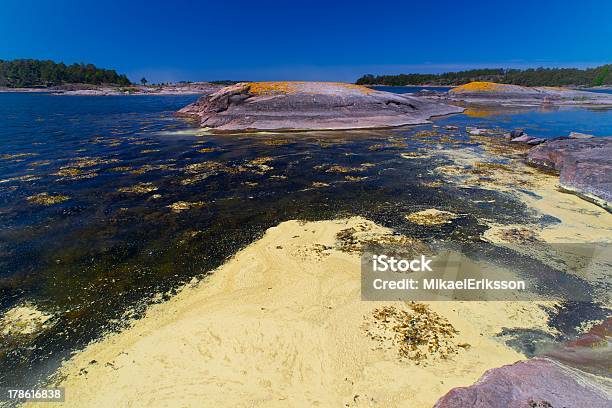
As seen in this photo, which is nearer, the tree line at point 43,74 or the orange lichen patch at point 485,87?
the orange lichen patch at point 485,87

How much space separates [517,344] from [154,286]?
7495 mm

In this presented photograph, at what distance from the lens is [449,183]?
1520cm

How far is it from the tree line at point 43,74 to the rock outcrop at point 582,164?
198113 mm

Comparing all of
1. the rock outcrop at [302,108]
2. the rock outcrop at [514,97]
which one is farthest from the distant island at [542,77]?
the rock outcrop at [302,108]

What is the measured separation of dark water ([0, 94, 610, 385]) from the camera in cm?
725

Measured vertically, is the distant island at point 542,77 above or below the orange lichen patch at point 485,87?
above

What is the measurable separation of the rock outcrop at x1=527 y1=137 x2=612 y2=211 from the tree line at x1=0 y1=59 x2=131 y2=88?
650ft

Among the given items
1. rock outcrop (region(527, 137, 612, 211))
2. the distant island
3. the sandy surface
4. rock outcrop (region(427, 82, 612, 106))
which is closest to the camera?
the sandy surface

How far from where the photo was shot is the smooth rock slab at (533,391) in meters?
3.62

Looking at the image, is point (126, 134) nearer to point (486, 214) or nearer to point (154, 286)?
point (154, 286)

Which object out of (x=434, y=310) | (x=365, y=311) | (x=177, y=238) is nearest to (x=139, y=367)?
(x=365, y=311)

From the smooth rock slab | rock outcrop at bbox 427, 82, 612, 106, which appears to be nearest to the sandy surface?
the smooth rock slab

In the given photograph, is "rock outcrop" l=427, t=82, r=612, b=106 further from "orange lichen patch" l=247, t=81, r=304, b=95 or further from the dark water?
the dark water

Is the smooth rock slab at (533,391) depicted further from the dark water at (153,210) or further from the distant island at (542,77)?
the distant island at (542,77)
